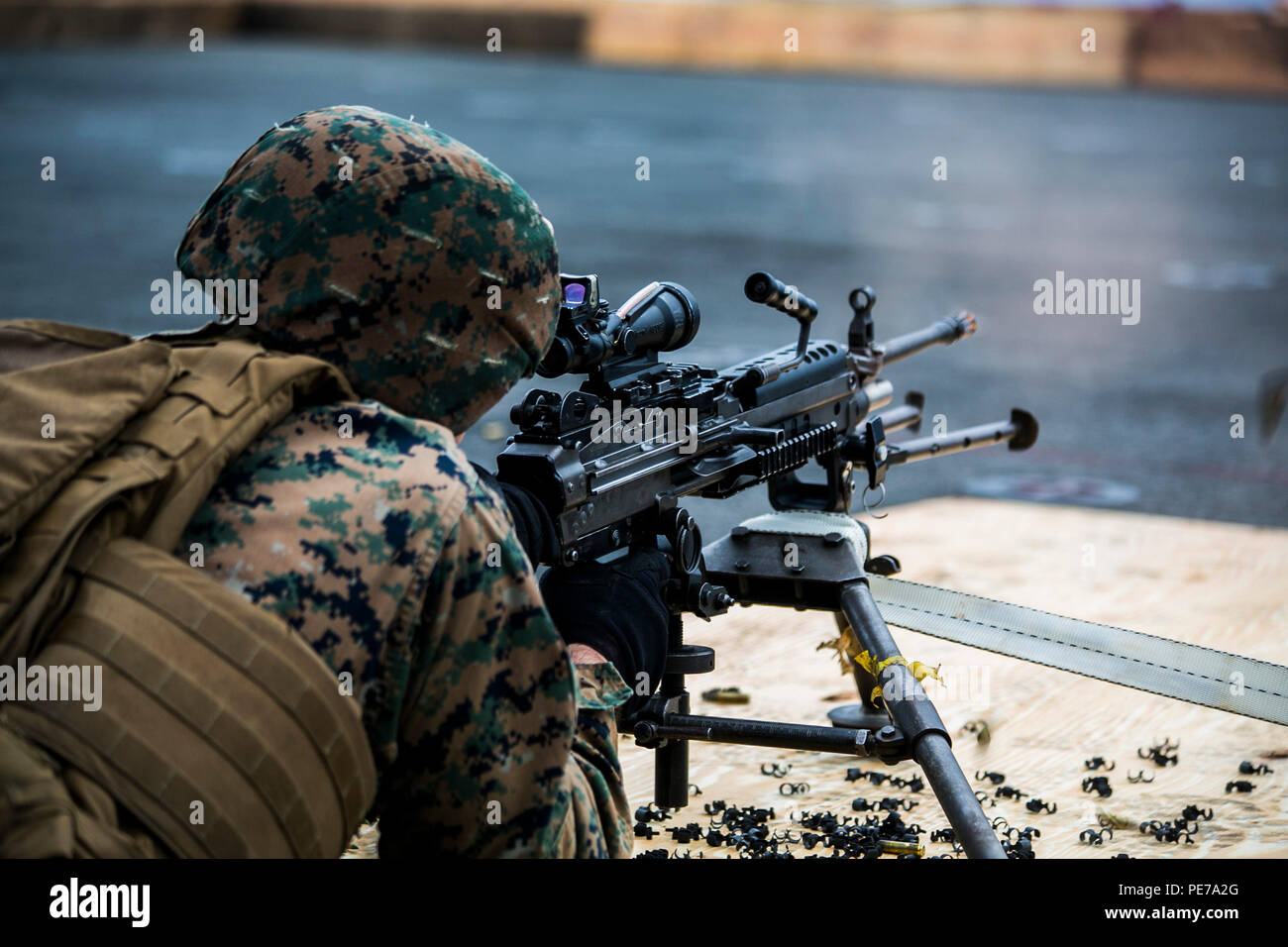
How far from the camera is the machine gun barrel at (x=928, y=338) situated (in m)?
3.41

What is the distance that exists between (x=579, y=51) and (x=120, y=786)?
30.4 metres

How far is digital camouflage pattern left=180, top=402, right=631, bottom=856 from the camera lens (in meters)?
1.49

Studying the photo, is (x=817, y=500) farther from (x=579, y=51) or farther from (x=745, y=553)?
(x=579, y=51)

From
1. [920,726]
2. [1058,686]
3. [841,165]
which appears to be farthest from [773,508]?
[841,165]

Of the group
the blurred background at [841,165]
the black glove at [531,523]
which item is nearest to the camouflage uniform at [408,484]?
the black glove at [531,523]

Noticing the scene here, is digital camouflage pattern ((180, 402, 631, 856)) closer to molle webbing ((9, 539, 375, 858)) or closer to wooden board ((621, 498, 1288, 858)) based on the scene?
molle webbing ((9, 539, 375, 858))

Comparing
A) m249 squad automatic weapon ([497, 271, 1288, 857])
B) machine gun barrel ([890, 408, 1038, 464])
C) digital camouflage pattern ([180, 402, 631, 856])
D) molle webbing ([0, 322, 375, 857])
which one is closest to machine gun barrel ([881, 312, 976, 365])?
m249 squad automatic weapon ([497, 271, 1288, 857])

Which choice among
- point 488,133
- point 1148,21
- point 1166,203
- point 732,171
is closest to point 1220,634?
point 1166,203

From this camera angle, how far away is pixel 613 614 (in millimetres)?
2119

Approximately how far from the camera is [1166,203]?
15516mm

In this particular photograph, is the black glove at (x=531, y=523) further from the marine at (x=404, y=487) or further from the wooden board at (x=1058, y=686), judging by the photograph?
the wooden board at (x=1058, y=686)

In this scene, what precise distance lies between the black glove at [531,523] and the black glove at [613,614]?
0.04 metres

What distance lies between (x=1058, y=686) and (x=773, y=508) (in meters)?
0.88
